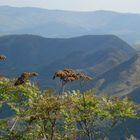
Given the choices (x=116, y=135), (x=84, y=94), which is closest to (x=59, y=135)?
(x=84, y=94)

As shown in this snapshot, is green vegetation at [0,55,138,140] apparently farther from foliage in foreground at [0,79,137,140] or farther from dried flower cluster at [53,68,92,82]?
dried flower cluster at [53,68,92,82]

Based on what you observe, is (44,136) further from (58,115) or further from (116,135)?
(116,135)

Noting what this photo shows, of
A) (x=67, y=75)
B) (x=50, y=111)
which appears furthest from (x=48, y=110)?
(x=67, y=75)

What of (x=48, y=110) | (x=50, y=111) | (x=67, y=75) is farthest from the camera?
(x=50, y=111)

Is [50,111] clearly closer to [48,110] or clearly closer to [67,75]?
[48,110]

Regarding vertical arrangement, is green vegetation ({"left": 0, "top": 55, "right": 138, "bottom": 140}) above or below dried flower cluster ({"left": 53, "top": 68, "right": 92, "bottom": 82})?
below

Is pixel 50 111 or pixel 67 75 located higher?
pixel 67 75

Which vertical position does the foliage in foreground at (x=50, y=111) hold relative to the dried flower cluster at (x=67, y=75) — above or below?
below

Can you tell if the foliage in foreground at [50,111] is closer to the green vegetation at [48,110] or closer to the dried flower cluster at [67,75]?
the green vegetation at [48,110]

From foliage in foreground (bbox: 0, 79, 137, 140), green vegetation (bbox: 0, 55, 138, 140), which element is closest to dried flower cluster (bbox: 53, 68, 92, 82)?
green vegetation (bbox: 0, 55, 138, 140)

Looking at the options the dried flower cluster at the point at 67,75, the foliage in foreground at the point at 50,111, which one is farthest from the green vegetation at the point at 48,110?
the dried flower cluster at the point at 67,75

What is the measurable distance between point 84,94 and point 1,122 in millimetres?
2643

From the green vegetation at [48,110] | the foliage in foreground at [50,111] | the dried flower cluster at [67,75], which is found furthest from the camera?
the foliage in foreground at [50,111]

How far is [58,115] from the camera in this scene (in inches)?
563
